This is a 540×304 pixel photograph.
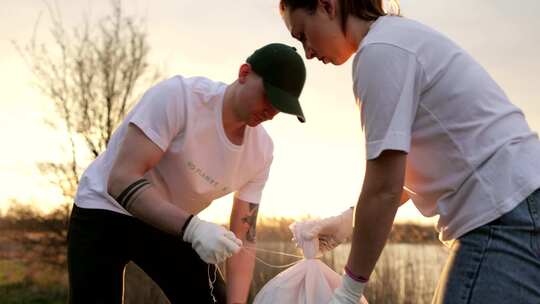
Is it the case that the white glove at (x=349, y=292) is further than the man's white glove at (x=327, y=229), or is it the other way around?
the man's white glove at (x=327, y=229)

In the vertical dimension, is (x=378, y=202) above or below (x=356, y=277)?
above

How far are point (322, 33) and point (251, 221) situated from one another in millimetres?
1334

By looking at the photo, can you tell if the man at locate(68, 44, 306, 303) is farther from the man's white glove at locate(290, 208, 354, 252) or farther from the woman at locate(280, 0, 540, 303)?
the woman at locate(280, 0, 540, 303)

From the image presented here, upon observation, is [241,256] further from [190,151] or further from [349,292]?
[349,292]

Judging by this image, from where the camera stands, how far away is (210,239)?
2.08 meters

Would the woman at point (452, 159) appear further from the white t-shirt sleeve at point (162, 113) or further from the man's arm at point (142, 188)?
the white t-shirt sleeve at point (162, 113)

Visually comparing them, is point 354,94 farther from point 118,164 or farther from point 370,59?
point 118,164

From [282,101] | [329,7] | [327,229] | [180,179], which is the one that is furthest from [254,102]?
[329,7]

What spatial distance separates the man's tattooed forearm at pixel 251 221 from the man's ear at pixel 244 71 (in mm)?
650

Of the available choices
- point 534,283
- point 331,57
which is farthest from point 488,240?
point 331,57

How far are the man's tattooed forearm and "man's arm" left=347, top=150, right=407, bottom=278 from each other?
1.24 metres


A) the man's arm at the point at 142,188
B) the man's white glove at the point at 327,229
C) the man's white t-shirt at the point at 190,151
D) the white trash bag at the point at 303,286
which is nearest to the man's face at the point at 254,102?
the man's white t-shirt at the point at 190,151

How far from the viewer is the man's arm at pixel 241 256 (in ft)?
9.39

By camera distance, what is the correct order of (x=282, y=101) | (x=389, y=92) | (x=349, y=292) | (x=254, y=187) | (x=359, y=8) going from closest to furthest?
(x=389, y=92), (x=359, y=8), (x=349, y=292), (x=282, y=101), (x=254, y=187)
